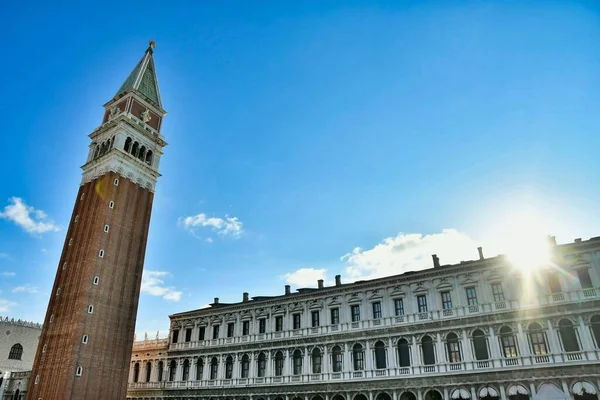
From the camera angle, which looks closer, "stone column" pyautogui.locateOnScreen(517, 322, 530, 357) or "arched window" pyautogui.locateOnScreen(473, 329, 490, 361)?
"stone column" pyautogui.locateOnScreen(517, 322, 530, 357)

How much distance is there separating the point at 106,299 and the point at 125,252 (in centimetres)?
487

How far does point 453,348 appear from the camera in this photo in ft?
100

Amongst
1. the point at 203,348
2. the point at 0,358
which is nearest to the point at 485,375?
the point at 203,348

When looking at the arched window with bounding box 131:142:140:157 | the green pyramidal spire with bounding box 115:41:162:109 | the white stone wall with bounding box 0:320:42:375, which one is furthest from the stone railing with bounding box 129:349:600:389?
the green pyramidal spire with bounding box 115:41:162:109

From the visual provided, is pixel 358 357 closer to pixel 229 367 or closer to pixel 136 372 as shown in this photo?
pixel 229 367

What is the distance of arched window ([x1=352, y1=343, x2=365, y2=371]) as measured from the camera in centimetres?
3353

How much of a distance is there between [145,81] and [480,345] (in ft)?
143

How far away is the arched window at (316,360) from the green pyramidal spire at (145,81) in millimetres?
32483

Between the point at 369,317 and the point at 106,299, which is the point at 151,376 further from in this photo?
the point at 369,317

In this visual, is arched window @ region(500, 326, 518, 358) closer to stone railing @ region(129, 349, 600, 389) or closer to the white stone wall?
stone railing @ region(129, 349, 600, 389)

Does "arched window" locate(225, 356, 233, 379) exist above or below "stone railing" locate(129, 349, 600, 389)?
above

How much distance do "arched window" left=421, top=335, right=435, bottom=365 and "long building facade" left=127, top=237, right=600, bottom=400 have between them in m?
0.07

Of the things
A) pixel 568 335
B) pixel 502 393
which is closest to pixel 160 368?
pixel 502 393

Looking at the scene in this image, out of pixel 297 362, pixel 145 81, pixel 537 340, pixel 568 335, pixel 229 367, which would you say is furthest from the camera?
pixel 145 81
